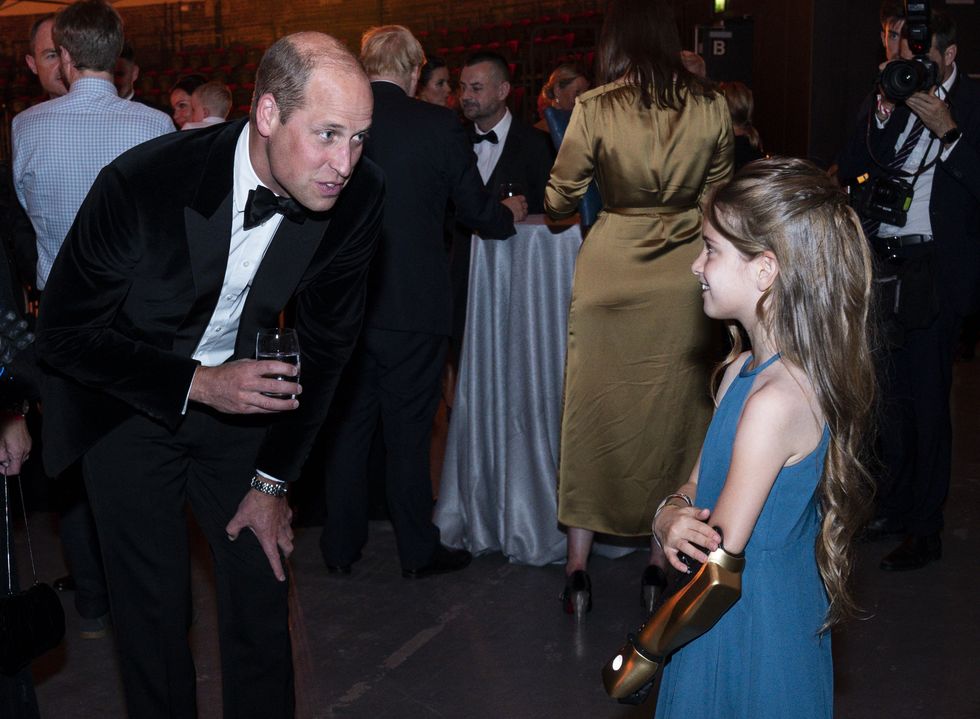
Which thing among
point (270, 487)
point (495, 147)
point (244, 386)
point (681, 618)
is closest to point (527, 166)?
point (495, 147)

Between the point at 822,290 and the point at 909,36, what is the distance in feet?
7.49

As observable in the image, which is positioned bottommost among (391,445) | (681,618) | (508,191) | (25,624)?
(391,445)

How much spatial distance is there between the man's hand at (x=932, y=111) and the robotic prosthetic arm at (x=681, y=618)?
95.7 inches

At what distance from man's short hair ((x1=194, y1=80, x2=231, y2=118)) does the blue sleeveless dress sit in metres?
3.91

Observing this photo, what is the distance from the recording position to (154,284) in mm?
2090

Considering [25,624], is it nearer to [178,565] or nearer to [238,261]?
[178,565]

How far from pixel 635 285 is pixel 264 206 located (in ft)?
5.39

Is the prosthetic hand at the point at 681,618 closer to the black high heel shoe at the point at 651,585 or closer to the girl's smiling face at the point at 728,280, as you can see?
the girl's smiling face at the point at 728,280

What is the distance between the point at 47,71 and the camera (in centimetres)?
394

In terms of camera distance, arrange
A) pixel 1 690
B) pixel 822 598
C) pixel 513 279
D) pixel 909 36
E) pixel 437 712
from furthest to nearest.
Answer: pixel 513 279, pixel 909 36, pixel 437 712, pixel 1 690, pixel 822 598

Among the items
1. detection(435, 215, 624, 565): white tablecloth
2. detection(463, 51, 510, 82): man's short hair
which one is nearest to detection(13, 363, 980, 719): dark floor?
detection(435, 215, 624, 565): white tablecloth

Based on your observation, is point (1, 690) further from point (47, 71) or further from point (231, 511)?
point (47, 71)

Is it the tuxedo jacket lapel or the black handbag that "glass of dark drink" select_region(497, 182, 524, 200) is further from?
the black handbag

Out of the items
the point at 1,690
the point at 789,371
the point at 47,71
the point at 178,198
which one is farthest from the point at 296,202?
the point at 47,71
